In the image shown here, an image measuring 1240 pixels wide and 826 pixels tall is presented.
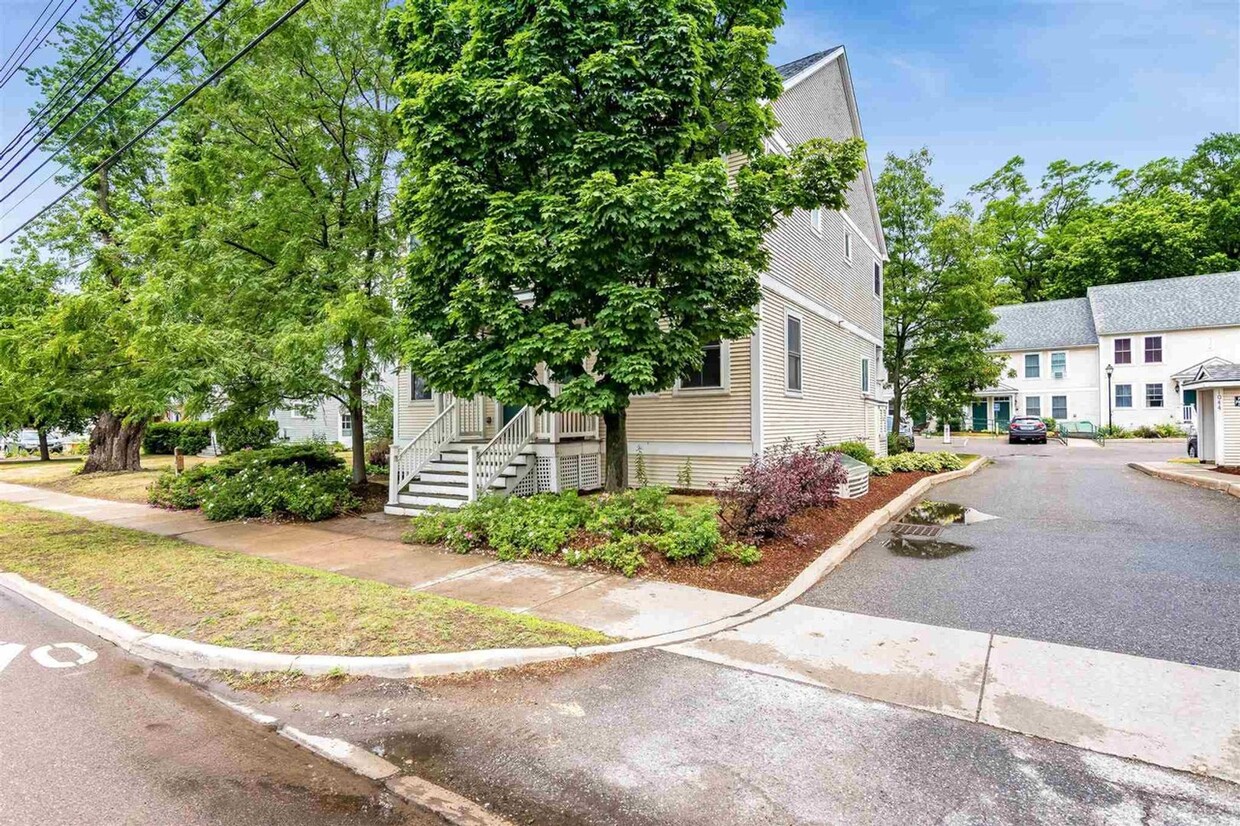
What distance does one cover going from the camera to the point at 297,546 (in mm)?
8695

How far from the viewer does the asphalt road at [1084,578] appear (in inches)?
199

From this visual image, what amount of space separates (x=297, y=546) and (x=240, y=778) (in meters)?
6.08

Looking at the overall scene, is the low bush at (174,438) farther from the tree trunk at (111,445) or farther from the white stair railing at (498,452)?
the white stair railing at (498,452)

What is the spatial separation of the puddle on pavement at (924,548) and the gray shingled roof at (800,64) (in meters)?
10.0

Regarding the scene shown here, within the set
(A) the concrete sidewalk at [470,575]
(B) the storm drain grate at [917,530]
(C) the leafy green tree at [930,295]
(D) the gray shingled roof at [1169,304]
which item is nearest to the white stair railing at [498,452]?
(A) the concrete sidewalk at [470,575]

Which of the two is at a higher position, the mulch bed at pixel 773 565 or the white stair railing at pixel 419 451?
the white stair railing at pixel 419 451

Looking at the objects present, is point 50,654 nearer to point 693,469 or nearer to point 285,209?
point 285,209

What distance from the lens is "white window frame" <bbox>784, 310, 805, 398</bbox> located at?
12513 millimetres

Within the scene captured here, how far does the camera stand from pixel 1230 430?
50.0 ft

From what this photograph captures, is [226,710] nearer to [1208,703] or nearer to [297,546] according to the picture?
[297,546]

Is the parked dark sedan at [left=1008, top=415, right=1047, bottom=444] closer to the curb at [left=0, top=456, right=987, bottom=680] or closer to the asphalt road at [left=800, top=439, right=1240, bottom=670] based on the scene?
the asphalt road at [left=800, top=439, right=1240, bottom=670]

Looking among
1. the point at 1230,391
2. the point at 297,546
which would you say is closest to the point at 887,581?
the point at 297,546

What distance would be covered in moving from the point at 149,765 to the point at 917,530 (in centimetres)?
936

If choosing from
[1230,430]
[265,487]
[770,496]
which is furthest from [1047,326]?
[265,487]
